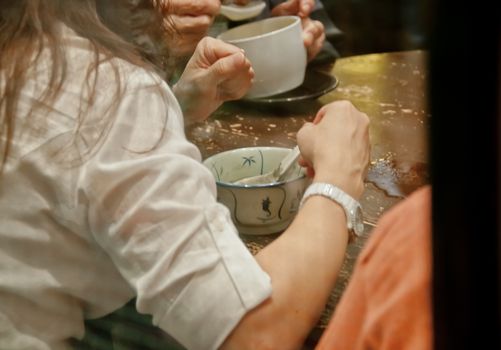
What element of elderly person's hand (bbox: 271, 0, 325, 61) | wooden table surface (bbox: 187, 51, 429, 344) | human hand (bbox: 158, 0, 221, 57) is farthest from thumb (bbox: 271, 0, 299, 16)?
human hand (bbox: 158, 0, 221, 57)

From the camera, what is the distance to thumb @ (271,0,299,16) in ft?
4.68

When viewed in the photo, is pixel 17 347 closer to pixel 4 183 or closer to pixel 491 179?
pixel 4 183

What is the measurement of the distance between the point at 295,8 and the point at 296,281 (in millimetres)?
804

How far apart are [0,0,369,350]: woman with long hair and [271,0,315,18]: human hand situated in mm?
675

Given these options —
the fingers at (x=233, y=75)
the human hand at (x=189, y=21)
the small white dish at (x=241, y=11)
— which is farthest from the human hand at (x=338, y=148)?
the small white dish at (x=241, y=11)

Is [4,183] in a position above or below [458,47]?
below

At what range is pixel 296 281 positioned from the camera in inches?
28.7

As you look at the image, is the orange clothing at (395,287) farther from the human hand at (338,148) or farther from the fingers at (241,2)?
the fingers at (241,2)

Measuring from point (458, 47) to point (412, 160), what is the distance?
2.23ft

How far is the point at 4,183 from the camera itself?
0.72 meters

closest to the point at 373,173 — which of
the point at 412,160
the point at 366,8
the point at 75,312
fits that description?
the point at 412,160

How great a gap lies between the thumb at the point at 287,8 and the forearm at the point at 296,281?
71cm

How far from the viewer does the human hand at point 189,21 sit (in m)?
1.15

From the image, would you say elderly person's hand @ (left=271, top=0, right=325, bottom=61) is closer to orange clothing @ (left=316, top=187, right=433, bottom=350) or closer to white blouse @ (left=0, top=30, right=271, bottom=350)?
white blouse @ (left=0, top=30, right=271, bottom=350)
